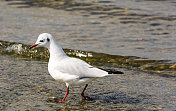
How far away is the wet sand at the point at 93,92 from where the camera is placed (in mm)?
5516

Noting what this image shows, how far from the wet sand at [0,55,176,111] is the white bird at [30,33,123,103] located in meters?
0.34

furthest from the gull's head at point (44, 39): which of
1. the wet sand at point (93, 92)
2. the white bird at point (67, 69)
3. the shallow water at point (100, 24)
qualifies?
→ the shallow water at point (100, 24)

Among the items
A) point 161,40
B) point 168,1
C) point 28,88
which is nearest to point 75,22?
point 161,40

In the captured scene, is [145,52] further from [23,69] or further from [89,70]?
[89,70]

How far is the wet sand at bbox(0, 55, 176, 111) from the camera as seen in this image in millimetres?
5516

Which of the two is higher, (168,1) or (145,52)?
(168,1)

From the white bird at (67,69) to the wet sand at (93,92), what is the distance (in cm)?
34

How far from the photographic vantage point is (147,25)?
13641 millimetres

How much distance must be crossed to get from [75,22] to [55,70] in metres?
8.69

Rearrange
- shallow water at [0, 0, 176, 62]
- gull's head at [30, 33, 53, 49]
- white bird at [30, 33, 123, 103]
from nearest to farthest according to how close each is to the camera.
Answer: white bird at [30, 33, 123, 103] < gull's head at [30, 33, 53, 49] < shallow water at [0, 0, 176, 62]

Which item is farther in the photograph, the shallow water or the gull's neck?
the shallow water

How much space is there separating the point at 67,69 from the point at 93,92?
82cm

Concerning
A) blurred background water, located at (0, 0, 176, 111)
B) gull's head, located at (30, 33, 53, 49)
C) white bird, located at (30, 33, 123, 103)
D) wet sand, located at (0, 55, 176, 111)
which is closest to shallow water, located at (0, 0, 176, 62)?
blurred background water, located at (0, 0, 176, 111)

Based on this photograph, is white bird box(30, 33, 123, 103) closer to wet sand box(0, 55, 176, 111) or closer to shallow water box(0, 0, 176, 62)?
wet sand box(0, 55, 176, 111)
